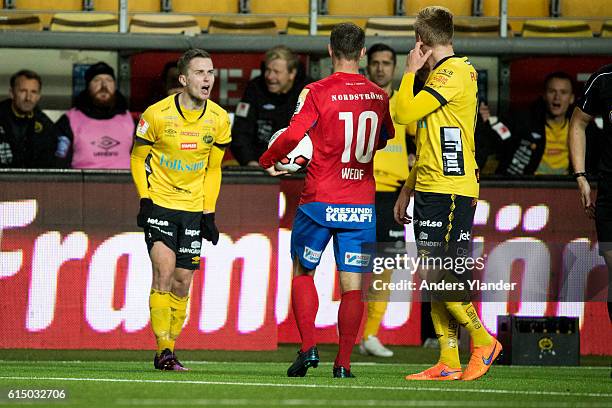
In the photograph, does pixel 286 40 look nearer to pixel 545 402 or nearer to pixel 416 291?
pixel 416 291

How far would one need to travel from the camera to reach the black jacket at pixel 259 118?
12461 millimetres

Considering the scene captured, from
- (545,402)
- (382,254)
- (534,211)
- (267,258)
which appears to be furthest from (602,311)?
(545,402)

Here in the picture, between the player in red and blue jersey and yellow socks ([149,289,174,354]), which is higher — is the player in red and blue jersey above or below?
above

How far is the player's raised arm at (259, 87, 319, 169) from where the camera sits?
26.2 feet

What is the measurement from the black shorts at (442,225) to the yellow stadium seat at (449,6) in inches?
316

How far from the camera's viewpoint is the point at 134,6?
15523 mm

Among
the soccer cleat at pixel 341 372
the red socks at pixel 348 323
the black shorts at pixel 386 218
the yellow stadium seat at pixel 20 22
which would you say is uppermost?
the yellow stadium seat at pixel 20 22

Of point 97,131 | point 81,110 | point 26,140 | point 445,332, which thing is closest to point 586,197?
point 445,332

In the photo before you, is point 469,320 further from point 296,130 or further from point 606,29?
point 606,29

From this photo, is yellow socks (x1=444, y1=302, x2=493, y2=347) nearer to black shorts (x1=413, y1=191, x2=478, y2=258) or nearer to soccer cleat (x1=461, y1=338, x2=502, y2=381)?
soccer cleat (x1=461, y1=338, x2=502, y2=381)

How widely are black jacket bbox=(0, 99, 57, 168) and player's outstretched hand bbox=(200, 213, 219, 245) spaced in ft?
10.2

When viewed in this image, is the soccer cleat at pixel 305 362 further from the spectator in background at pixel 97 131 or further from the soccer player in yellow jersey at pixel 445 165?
the spectator in background at pixel 97 131

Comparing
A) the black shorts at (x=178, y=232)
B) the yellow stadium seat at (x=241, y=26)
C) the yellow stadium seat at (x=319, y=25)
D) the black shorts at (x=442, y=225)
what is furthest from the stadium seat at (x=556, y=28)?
the black shorts at (x=442, y=225)

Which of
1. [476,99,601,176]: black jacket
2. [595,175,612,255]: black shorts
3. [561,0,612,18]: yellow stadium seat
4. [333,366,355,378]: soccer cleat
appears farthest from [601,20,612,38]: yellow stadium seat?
[333,366,355,378]: soccer cleat
